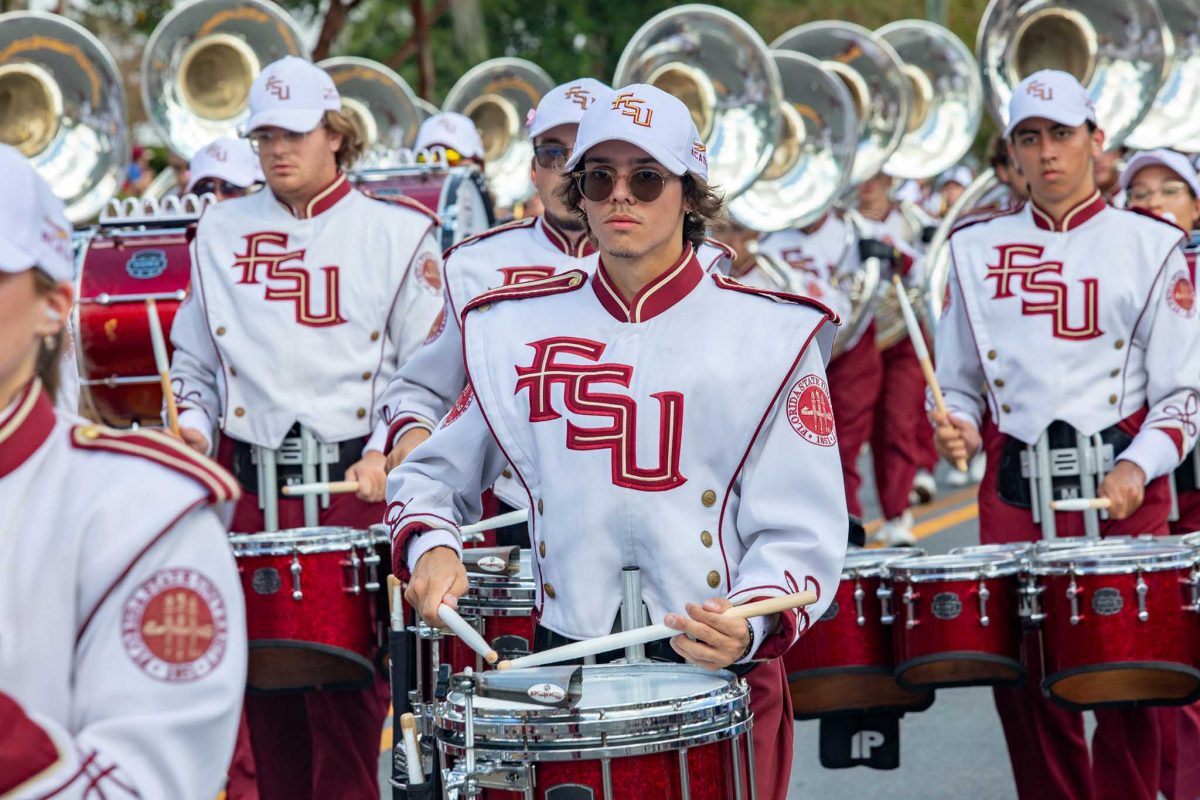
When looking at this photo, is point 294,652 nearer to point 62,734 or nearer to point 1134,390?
point 1134,390

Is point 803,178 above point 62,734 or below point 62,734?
above

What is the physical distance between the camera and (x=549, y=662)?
346 cm

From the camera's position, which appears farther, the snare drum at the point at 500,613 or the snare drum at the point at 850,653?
the snare drum at the point at 850,653

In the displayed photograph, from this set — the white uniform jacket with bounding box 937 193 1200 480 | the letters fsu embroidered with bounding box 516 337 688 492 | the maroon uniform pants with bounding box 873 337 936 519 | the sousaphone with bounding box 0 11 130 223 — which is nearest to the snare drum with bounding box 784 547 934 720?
the white uniform jacket with bounding box 937 193 1200 480

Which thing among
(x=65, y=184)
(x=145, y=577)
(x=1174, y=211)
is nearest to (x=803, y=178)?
(x=65, y=184)

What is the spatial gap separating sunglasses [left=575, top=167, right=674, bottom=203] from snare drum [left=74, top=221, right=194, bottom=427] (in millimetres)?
4309

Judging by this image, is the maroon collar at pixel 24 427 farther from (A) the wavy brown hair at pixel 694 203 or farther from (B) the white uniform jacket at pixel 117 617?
(A) the wavy brown hair at pixel 694 203

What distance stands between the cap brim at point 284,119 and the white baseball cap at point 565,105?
702 millimetres

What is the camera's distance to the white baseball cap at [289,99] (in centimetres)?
582

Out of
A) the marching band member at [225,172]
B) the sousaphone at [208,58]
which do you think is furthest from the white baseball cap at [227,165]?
the sousaphone at [208,58]

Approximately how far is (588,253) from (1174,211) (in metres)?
2.49

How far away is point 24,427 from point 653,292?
1.62m

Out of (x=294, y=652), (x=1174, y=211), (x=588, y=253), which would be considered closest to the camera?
(x=294, y=652)

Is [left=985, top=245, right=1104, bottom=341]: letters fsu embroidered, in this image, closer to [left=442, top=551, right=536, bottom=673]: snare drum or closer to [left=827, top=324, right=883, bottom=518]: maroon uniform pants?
[left=442, top=551, right=536, bottom=673]: snare drum
